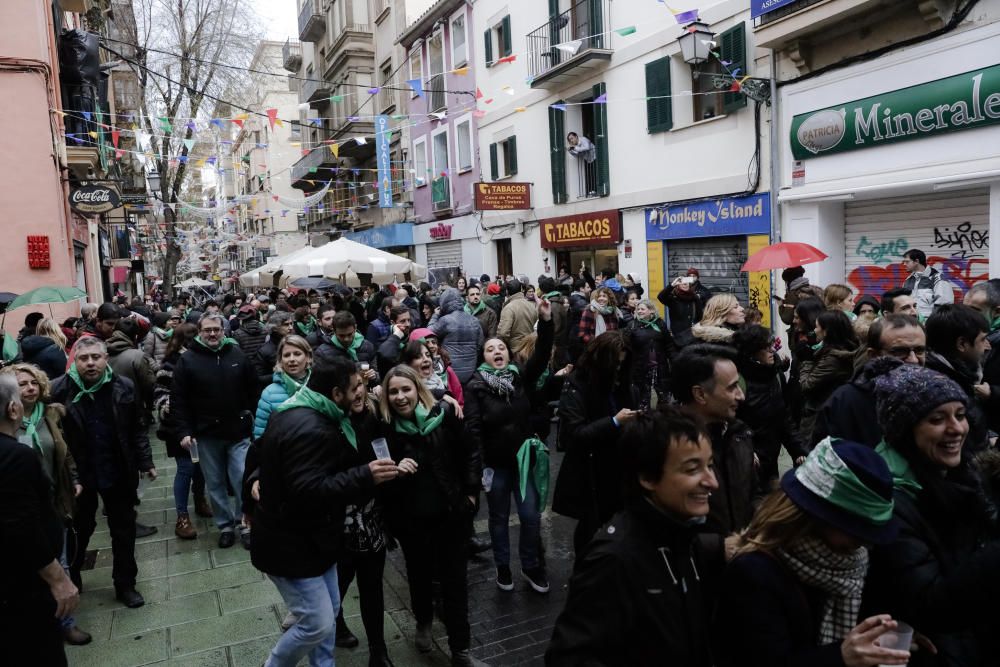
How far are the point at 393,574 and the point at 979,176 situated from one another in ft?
28.4

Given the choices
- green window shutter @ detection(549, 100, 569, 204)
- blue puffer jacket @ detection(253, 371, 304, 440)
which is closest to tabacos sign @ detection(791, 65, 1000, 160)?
green window shutter @ detection(549, 100, 569, 204)

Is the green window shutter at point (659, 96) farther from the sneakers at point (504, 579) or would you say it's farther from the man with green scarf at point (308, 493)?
the man with green scarf at point (308, 493)

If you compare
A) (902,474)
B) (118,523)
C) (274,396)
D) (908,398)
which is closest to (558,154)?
(274,396)

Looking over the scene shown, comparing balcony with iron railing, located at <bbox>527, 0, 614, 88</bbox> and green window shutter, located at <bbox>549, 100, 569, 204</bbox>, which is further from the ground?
balcony with iron railing, located at <bbox>527, 0, 614, 88</bbox>

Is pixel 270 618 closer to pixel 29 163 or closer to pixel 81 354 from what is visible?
pixel 81 354

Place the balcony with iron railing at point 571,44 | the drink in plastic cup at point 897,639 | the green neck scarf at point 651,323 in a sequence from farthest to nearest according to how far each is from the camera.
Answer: the balcony with iron railing at point 571,44 → the green neck scarf at point 651,323 → the drink in plastic cup at point 897,639

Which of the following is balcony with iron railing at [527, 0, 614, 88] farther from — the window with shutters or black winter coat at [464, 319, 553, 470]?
black winter coat at [464, 319, 553, 470]

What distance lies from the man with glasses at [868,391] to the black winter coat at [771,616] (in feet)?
5.03

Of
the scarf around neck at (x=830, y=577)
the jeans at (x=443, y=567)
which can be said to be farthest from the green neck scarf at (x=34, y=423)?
the scarf around neck at (x=830, y=577)

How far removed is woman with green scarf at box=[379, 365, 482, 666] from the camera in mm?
3838

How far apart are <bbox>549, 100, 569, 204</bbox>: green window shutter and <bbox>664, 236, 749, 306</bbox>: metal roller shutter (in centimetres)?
391

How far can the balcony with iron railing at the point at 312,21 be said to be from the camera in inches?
1321

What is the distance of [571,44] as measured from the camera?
15359mm

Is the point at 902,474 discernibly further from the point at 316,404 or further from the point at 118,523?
the point at 118,523
